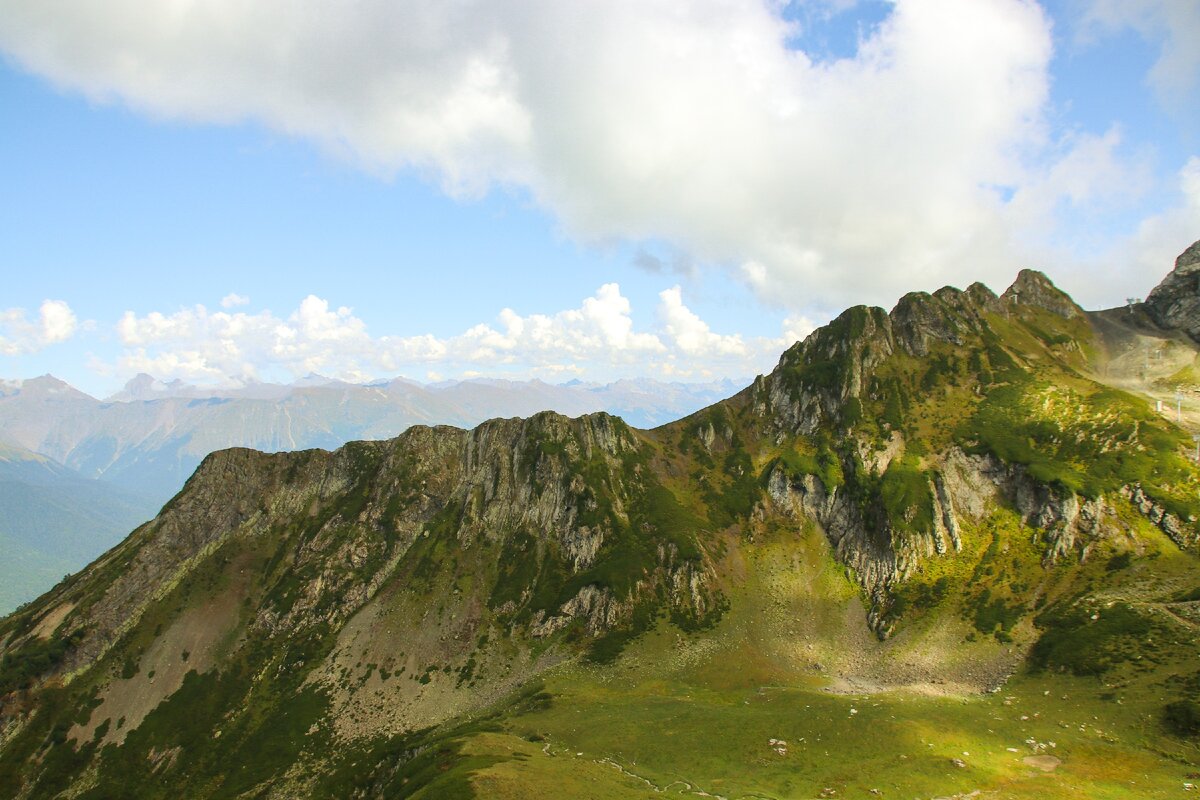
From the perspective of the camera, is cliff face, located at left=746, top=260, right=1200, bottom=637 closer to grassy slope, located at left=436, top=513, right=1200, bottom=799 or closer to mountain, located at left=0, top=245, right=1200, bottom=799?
mountain, located at left=0, top=245, right=1200, bottom=799

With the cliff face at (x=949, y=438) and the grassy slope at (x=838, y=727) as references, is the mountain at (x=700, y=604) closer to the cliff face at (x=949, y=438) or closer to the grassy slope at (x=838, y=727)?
the grassy slope at (x=838, y=727)

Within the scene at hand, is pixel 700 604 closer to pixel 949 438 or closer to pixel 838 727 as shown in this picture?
pixel 838 727

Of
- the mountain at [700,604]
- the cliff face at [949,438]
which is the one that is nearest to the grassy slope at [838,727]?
the mountain at [700,604]

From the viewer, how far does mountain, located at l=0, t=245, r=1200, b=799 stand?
75.9 m

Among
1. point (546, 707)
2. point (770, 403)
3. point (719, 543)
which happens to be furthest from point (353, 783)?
point (770, 403)

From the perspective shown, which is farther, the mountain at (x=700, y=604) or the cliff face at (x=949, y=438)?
the cliff face at (x=949, y=438)

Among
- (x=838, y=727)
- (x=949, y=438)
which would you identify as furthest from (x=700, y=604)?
(x=949, y=438)

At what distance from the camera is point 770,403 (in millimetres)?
181625

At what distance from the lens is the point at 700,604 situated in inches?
5157

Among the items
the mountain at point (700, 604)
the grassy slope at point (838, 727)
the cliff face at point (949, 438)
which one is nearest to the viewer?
the grassy slope at point (838, 727)

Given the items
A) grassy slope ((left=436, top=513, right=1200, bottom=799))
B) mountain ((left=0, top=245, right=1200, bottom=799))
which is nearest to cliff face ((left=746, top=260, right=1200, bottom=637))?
mountain ((left=0, top=245, right=1200, bottom=799))

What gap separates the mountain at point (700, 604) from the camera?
7594cm

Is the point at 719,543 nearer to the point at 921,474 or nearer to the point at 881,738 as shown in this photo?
the point at 921,474

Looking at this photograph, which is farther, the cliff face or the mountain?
the cliff face
